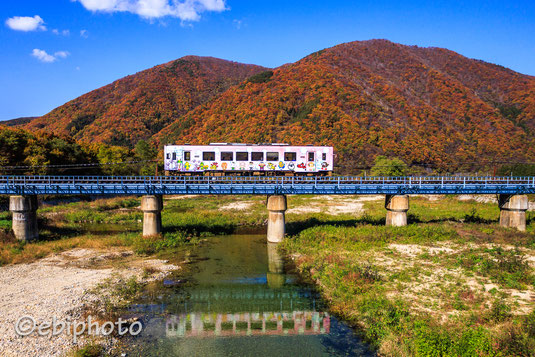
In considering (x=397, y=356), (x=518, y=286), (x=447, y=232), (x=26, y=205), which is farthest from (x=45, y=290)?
(x=447, y=232)

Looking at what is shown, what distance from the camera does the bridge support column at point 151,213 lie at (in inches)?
1373

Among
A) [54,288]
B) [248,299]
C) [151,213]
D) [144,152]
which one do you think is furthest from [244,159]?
[144,152]

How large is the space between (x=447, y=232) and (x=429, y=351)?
23.5 metres

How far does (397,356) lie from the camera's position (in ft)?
48.0

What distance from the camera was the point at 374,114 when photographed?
10575cm

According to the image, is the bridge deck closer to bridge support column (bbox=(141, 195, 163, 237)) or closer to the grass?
bridge support column (bbox=(141, 195, 163, 237))

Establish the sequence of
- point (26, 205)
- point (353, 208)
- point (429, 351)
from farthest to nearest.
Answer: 1. point (353, 208)
2. point (26, 205)
3. point (429, 351)

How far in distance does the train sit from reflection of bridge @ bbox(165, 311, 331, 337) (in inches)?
859

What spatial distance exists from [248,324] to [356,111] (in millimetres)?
95492

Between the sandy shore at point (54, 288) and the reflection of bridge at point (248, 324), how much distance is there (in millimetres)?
5095

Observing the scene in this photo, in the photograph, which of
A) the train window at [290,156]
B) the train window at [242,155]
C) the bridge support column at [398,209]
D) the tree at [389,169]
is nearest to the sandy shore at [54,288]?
the train window at [242,155]

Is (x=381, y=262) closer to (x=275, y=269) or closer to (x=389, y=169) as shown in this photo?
(x=275, y=269)

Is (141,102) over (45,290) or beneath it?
over

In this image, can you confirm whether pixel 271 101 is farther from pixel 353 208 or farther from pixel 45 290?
pixel 45 290
